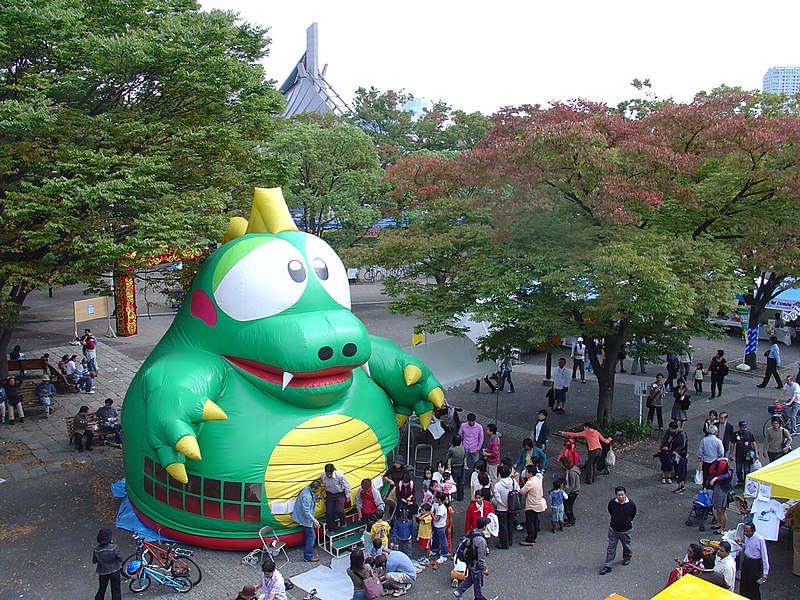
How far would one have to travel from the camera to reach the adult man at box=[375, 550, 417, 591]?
917 centimetres

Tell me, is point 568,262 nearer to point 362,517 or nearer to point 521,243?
point 521,243

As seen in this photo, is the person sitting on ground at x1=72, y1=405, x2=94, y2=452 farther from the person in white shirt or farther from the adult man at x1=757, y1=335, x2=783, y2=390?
the adult man at x1=757, y1=335, x2=783, y2=390

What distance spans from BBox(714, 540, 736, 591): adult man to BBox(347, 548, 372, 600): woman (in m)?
4.28

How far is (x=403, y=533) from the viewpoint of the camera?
1030cm

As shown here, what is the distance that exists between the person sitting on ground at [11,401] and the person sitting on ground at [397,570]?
1271cm

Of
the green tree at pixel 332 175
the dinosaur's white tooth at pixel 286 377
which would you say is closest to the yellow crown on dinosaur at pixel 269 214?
the dinosaur's white tooth at pixel 286 377

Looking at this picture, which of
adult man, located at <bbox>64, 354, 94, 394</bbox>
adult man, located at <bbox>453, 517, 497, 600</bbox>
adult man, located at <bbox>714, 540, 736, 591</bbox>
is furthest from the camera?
adult man, located at <bbox>64, 354, 94, 394</bbox>

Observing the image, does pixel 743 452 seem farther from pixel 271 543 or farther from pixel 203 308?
pixel 203 308

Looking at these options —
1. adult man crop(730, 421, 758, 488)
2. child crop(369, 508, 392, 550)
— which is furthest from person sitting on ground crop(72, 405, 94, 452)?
adult man crop(730, 421, 758, 488)

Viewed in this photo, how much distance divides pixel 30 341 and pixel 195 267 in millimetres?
14074

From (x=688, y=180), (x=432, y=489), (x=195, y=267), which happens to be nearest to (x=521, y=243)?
(x=688, y=180)

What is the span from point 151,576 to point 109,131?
918 centimetres

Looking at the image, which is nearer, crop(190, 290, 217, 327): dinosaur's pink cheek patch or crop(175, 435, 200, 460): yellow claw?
crop(175, 435, 200, 460): yellow claw

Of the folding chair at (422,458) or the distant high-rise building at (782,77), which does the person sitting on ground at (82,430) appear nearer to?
the folding chair at (422,458)
